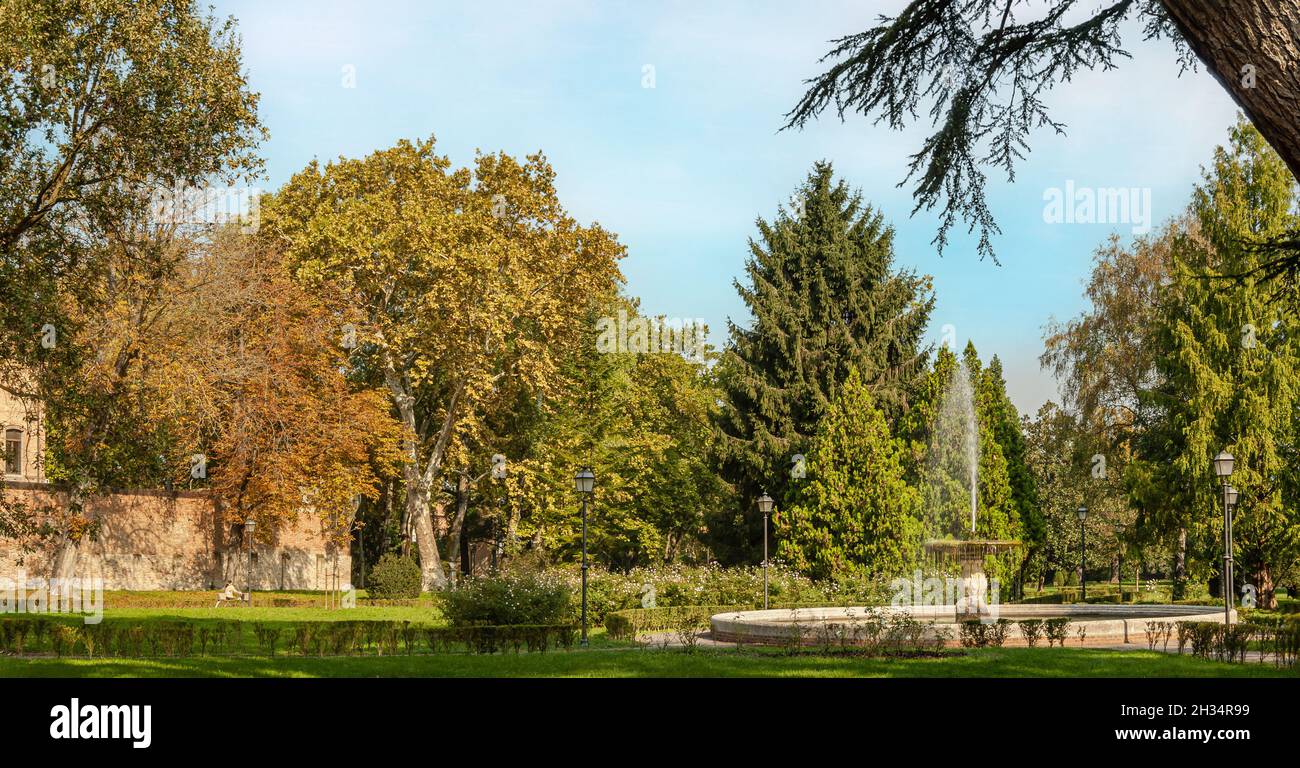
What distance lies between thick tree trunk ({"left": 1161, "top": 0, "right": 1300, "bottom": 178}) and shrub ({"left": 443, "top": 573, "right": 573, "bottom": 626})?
56.8ft

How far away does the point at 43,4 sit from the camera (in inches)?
613

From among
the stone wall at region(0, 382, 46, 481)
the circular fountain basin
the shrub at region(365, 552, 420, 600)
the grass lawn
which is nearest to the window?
the stone wall at region(0, 382, 46, 481)

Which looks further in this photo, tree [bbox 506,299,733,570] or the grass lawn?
tree [bbox 506,299,733,570]

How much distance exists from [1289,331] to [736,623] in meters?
20.5

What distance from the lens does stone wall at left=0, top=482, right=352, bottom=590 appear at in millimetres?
38031

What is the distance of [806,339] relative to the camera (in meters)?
37.6

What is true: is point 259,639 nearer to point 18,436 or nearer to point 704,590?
point 704,590

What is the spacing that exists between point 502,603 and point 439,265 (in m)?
18.4

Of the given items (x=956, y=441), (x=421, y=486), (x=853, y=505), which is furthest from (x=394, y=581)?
(x=956, y=441)

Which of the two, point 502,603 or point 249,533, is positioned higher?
point 249,533

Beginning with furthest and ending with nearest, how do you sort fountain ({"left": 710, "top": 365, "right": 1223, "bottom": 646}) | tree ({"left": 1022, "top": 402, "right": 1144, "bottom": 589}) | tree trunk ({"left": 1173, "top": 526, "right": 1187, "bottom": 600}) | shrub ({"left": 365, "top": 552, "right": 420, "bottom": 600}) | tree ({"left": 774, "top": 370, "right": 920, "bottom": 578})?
tree ({"left": 1022, "top": 402, "right": 1144, "bottom": 589}) < tree trunk ({"left": 1173, "top": 526, "right": 1187, "bottom": 600}) < shrub ({"left": 365, "top": 552, "right": 420, "bottom": 600}) < tree ({"left": 774, "top": 370, "right": 920, "bottom": 578}) < fountain ({"left": 710, "top": 365, "right": 1223, "bottom": 646})

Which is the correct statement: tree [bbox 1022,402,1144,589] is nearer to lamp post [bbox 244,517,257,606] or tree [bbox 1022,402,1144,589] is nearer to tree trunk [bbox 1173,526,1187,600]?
tree trunk [bbox 1173,526,1187,600]

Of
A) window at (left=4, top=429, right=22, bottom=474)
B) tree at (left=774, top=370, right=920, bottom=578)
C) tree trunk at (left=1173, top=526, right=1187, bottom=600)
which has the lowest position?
tree trunk at (left=1173, top=526, right=1187, bottom=600)
